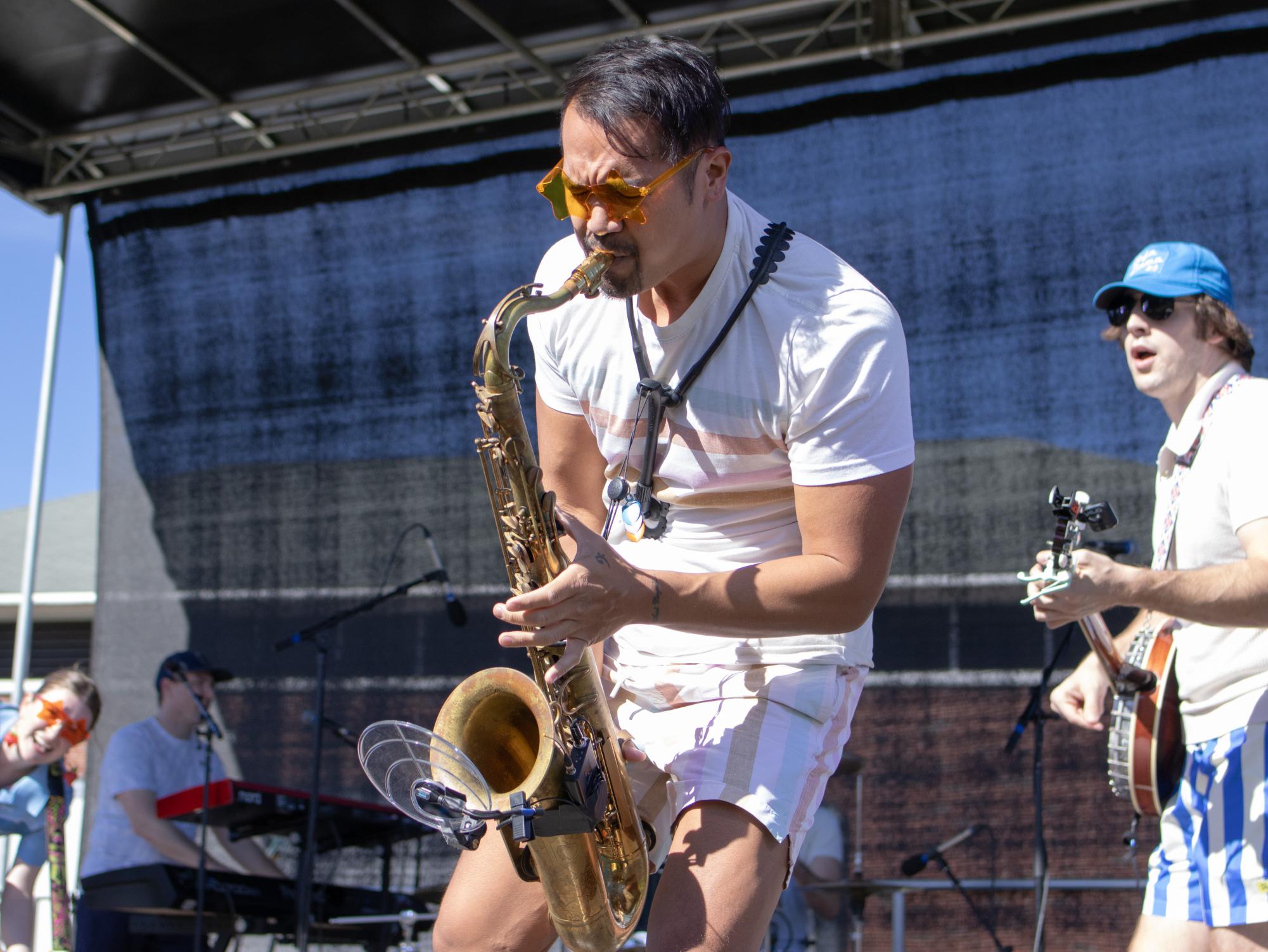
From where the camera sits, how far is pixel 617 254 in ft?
7.86

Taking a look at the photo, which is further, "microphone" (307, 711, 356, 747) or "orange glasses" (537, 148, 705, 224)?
"microphone" (307, 711, 356, 747)

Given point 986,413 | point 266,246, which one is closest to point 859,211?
point 986,413

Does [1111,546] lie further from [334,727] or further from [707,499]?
[334,727]

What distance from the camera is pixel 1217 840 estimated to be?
3.24 metres

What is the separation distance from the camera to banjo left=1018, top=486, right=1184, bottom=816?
3.38 m

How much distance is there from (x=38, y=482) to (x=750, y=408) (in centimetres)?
643

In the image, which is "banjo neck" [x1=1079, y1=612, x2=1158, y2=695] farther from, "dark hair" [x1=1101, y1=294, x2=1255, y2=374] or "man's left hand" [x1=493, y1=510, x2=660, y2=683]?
"man's left hand" [x1=493, y1=510, x2=660, y2=683]

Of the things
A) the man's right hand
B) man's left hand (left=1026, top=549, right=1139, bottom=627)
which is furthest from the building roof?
man's left hand (left=1026, top=549, right=1139, bottom=627)

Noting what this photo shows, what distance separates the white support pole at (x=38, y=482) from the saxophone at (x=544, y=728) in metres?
5.81

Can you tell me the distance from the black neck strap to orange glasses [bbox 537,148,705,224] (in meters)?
0.25

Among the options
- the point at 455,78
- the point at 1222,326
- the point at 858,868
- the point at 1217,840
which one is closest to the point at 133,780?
the point at 858,868

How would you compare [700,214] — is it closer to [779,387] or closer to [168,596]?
[779,387]

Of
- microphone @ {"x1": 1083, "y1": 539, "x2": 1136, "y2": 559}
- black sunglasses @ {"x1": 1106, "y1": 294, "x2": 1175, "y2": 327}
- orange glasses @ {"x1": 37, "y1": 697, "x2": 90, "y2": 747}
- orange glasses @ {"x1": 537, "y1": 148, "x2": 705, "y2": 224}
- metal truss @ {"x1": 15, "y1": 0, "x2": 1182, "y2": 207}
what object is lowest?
orange glasses @ {"x1": 37, "y1": 697, "x2": 90, "y2": 747}

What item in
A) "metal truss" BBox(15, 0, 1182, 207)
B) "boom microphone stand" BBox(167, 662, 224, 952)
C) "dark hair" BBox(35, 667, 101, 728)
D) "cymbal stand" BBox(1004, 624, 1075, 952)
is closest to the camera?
"cymbal stand" BBox(1004, 624, 1075, 952)
